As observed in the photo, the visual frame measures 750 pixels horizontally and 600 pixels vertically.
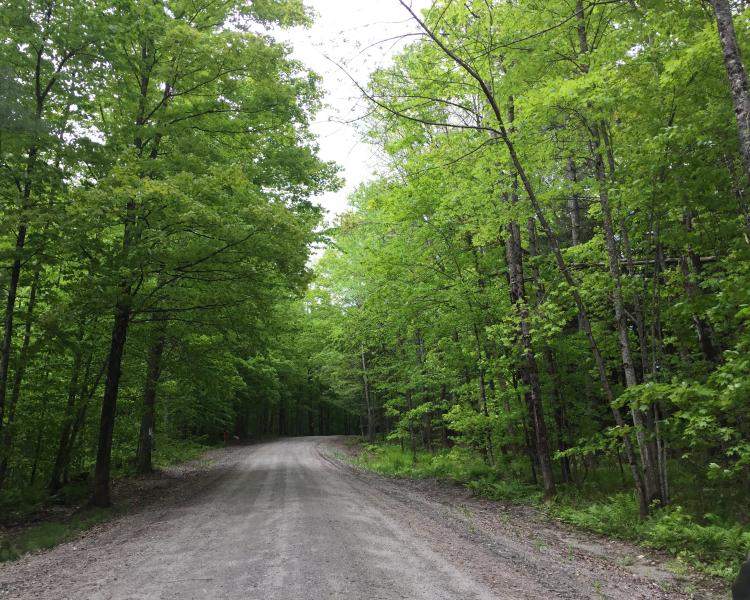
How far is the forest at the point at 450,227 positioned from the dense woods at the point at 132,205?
79 millimetres

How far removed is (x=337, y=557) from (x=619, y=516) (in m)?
5.52

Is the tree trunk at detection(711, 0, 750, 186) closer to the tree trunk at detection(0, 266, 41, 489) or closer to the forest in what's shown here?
the forest

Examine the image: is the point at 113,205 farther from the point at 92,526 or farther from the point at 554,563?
the point at 554,563

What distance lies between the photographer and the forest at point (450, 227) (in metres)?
7.35

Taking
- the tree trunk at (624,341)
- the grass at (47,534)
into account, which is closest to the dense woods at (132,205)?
the grass at (47,534)

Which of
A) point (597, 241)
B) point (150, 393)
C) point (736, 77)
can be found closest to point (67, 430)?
point (150, 393)

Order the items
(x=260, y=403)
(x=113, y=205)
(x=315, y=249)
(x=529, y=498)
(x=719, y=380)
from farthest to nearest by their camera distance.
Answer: (x=260, y=403), (x=315, y=249), (x=529, y=498), (x=113, y=205), (x=719, y=380)

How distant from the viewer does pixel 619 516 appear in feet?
27.6

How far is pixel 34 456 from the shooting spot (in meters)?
12.7

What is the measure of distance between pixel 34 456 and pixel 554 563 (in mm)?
13433

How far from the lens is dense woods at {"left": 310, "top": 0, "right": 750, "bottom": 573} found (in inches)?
268

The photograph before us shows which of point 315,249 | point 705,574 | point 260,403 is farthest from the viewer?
point 260,403

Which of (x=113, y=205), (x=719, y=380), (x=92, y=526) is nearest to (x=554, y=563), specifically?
(x=719, y=380)

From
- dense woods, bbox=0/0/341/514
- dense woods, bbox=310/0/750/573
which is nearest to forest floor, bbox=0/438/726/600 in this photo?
dense woods, bbox=310/0/750/573
